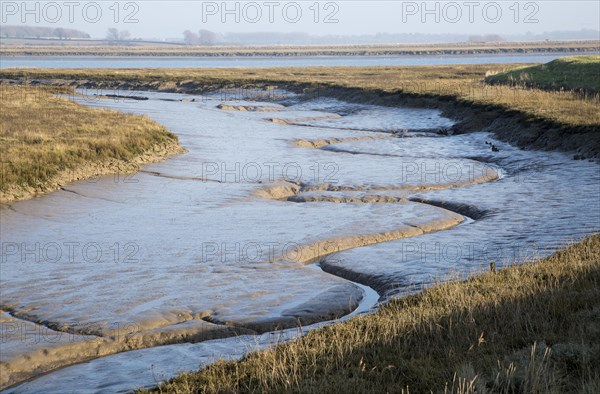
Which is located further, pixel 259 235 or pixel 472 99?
pixel 472 99

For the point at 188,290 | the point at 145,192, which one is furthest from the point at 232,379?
the point at 145,192

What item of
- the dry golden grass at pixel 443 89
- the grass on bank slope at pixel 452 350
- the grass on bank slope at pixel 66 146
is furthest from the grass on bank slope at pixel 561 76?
the grass on bank slope at pixel 452 350

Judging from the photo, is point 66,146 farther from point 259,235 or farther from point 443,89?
point 443,89

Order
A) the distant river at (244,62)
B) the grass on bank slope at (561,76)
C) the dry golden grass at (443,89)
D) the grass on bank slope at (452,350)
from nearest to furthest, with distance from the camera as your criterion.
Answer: the grass on bank slope at (452,350)
the dry golden grass at (443,89)
the grass on bank slope at (561,76)
the distant river at (244,62)

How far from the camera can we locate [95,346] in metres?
10.8

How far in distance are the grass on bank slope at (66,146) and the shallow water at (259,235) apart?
2.50 feet

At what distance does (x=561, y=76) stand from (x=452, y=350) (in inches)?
1694

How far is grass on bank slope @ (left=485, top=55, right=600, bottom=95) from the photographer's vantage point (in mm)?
42925

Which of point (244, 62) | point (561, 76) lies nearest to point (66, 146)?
point (561, 76)

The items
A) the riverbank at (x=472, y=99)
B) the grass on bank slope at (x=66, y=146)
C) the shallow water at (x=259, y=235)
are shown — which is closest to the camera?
the shallow water at (x=259, y=235)

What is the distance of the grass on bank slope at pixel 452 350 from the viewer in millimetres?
7551

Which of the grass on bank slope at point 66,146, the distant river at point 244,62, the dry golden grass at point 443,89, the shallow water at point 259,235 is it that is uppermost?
the distant river at point 244,62

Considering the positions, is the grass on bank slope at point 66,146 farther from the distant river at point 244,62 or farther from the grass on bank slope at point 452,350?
the distant river at point 244,62

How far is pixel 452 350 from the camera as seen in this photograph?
848cm
